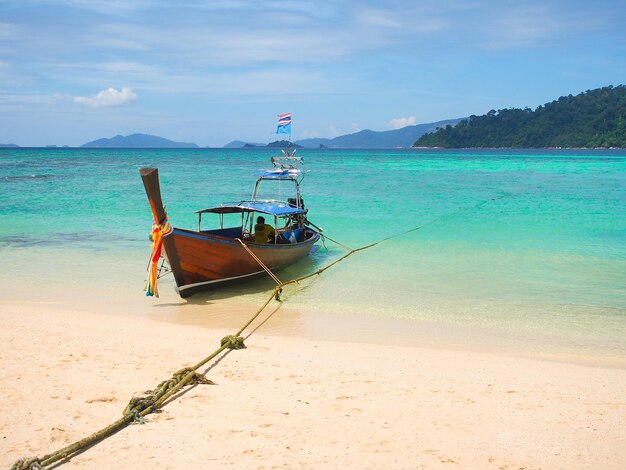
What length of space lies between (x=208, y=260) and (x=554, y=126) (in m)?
155

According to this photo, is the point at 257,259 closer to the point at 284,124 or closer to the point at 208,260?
the point at 208,260

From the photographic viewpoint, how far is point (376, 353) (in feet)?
23.8

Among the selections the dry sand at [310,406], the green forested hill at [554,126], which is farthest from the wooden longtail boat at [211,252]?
the green forested hill at [554,126]

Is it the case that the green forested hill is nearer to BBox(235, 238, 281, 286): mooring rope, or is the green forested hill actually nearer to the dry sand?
BBox(235, 238, 281, 286): mooring rope

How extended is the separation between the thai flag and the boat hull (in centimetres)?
441

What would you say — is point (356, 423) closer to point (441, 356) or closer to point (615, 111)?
point (441, 356)

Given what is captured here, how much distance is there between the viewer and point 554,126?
14800 centimetres

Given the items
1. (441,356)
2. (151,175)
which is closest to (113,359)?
(151,175)

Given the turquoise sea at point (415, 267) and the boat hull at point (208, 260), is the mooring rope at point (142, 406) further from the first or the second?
the boat hull at point (208, 260)

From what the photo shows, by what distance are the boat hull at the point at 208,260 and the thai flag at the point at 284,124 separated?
4.41 meters

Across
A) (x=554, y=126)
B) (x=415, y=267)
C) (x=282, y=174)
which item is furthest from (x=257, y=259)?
(x=554, y=126)

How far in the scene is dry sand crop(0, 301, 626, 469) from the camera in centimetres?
452

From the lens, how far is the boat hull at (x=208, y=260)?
9.85 metres

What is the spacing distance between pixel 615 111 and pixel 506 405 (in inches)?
6064
